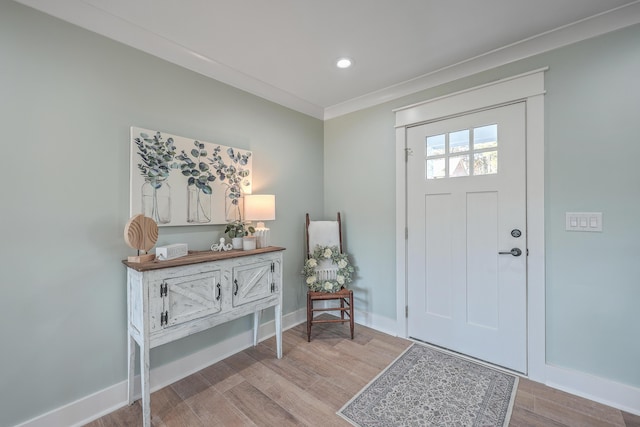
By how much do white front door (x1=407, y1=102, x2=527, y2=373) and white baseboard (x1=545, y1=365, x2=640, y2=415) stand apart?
0.19m

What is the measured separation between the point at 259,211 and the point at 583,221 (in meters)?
2.37

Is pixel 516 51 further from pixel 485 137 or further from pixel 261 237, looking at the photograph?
pixel 261 237

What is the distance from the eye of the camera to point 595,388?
179 centimetres

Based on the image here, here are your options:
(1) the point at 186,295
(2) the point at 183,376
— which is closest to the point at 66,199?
(1) the point at 186,295

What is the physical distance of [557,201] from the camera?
1.92 m

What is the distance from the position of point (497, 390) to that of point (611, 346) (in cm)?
77

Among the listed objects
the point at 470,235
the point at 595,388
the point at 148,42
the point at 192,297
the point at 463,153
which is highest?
the point at 148,42

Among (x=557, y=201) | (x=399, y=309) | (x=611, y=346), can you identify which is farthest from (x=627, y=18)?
(x=399, y=309)

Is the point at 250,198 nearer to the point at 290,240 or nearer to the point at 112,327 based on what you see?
the point at 290,240

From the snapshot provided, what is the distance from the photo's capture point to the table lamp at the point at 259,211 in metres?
2.35

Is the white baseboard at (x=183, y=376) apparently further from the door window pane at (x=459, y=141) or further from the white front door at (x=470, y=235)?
the door window pane at (x=459, y=141)

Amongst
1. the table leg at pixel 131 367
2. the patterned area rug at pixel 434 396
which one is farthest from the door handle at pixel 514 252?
the table leg at pixel 131 367

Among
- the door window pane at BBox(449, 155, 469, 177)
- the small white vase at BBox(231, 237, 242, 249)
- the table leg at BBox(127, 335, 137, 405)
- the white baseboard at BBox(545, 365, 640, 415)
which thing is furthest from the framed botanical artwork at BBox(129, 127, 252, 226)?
the white baseboard at BBox(545, 365, 640, 415)

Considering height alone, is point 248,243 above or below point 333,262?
above
